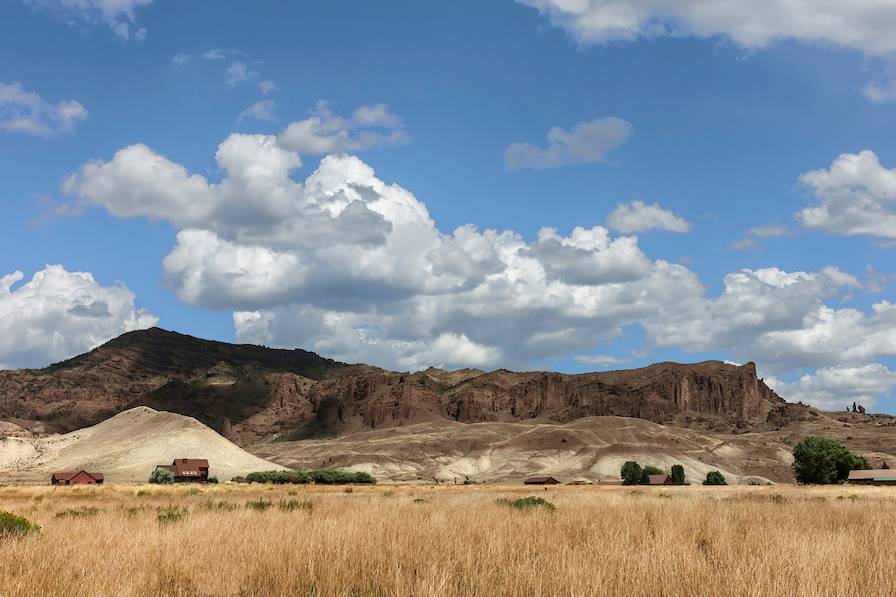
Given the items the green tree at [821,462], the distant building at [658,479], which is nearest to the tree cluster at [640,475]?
the distant building at [658,479]

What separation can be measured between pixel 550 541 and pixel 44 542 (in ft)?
29.5

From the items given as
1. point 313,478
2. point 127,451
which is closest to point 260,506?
point 313,478

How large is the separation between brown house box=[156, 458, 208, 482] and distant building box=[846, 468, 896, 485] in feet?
336

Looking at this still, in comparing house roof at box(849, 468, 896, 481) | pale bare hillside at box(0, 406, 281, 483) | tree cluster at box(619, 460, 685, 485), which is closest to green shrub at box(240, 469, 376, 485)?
pale bare hillside at box(0, 406, 281, 483)

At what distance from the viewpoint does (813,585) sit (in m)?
8.05

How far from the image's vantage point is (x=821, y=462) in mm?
115875

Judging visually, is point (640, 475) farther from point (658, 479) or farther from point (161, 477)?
point (161, 477)

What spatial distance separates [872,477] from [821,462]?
13771 mm

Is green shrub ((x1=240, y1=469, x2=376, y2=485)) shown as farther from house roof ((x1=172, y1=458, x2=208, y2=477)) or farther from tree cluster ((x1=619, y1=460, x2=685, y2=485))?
tree cluster ((x1=619, y1=460, x2=685, y2=485))

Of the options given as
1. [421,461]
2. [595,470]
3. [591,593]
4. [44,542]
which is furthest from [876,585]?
[421,461]

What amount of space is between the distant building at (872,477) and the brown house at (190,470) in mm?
102433

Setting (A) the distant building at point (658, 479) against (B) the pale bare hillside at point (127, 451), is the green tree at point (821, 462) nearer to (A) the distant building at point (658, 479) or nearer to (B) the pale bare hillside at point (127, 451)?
(A) the distant building at point (658, 479)

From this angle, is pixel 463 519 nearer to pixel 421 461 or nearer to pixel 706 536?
pixel 706 536

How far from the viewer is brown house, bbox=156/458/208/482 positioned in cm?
11469
